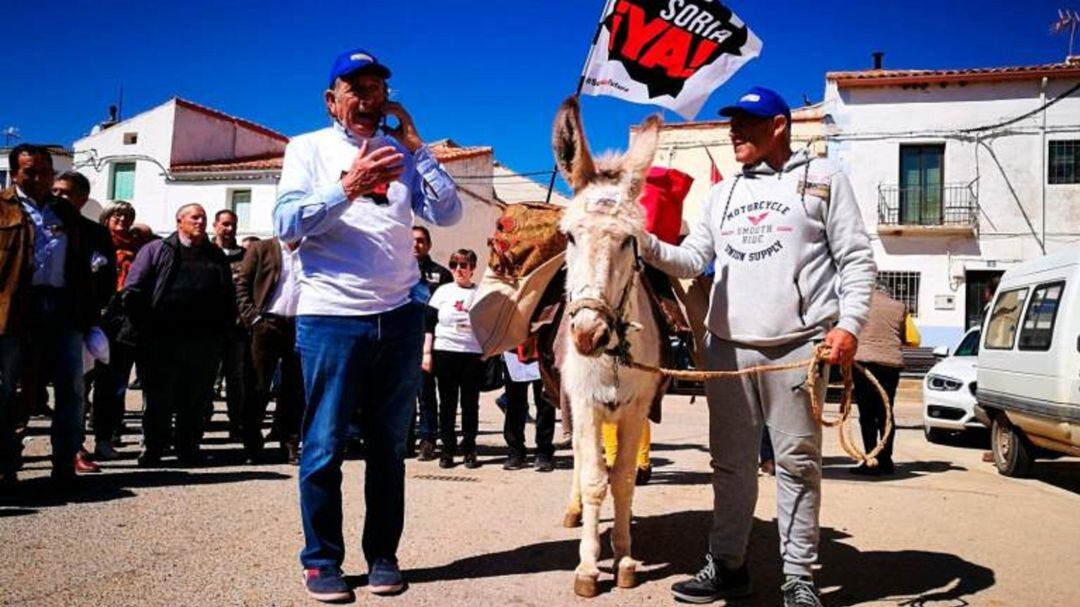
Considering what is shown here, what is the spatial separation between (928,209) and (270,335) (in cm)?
2316

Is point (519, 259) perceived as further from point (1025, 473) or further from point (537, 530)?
point (1025, 473)

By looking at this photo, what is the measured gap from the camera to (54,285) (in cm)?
512

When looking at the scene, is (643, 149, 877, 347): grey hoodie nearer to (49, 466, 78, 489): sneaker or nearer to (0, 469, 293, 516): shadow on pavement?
(0, 469, 293, 516): shadow on pavement

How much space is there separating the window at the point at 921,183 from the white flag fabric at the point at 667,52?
65.5 ft

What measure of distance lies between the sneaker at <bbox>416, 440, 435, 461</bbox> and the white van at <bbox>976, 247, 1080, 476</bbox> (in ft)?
19.5

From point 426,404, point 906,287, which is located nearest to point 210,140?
point 906,287

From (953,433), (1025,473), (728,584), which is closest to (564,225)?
(728,584)

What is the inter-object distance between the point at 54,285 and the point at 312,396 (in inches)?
114

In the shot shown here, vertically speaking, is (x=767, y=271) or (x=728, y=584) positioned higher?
(x=767, y=271)

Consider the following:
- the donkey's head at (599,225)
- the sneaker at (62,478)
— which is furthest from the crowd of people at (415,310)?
the sneaker at (62,478)

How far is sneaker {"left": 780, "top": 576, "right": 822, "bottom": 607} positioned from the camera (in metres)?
3.34

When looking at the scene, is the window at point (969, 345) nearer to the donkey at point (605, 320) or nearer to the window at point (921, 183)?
the donkey at point (605, 320)

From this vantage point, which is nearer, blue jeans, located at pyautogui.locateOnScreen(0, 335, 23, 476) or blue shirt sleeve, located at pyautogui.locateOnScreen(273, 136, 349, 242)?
blue shirt sleeve, located at pyautogui.locateOnScreen(273, 136, 349, 242)

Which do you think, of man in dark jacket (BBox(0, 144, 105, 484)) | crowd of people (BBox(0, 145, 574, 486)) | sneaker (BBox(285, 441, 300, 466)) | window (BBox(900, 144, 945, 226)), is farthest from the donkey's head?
window (BBox(900, 144, 945, 226))
